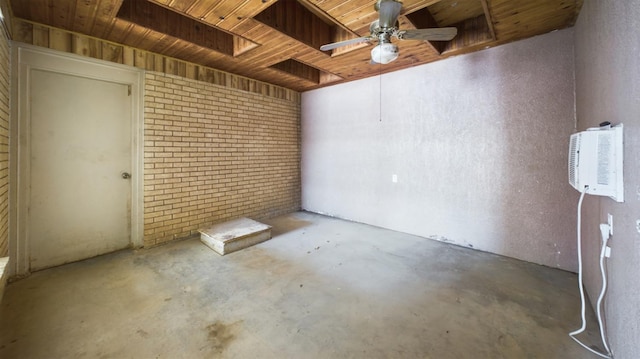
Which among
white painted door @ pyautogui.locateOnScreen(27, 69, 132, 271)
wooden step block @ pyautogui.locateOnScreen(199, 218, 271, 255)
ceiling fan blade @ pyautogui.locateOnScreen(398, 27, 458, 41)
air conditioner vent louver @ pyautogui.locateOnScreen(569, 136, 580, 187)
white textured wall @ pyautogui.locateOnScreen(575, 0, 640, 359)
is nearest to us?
white textured wall @ pyautogui.locateOnScreen(575, 0, 640, 359)

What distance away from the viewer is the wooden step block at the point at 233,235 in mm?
3580

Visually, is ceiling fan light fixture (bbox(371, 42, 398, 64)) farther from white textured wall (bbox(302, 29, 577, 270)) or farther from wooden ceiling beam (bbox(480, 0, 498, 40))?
white textured wall (bbox(302, 29, 577, 270))

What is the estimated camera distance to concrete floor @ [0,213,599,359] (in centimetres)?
184

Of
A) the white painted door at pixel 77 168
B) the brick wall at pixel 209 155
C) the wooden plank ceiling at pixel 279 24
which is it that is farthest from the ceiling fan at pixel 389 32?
the white painted door at pixel 77 168

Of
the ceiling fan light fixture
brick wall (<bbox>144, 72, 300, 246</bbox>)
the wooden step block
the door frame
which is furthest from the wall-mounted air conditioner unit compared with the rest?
Answer: the door frame

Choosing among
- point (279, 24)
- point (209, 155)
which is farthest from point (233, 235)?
point (279, 24)

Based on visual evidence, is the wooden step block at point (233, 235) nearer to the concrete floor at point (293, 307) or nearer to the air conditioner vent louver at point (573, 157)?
the concrete floor at point (293, 307)

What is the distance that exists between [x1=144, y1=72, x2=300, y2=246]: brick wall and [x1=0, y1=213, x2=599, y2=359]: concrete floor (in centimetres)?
81

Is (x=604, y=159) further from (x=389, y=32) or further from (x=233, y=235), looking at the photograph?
(x=233, y=235)

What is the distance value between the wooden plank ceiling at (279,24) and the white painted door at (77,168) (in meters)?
0.73

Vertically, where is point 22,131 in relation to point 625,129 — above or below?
above

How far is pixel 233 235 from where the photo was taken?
373cm

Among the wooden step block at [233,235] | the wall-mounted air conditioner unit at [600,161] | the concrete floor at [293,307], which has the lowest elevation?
the concrete floor at [293,307]

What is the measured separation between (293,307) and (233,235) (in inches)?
69.9
